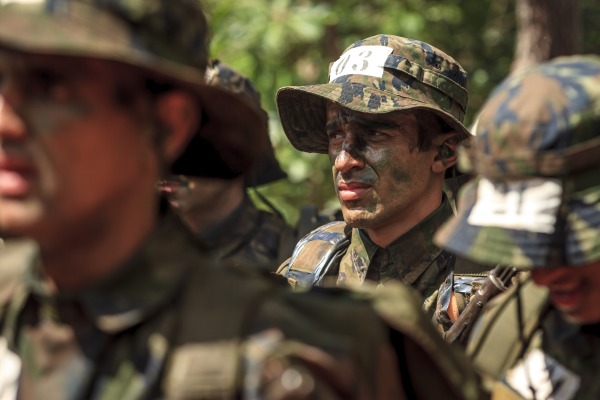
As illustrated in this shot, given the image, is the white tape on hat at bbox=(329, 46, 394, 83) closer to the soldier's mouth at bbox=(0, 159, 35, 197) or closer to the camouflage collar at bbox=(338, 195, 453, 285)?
the camouflage collar at bbox=(338, 195, 453, 285)

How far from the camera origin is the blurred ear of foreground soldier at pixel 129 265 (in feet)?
8.60

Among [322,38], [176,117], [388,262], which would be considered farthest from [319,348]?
[322,38]

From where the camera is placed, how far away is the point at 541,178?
3.21 metres

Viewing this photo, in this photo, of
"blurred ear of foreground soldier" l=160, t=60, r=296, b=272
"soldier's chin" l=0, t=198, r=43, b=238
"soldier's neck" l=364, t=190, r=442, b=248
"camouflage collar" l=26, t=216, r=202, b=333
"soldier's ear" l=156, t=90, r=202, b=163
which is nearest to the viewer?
"soldier's chin" l=0, t=198, r=43, b=238

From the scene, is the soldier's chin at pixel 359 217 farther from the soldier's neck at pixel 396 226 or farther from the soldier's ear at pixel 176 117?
the soldier's ear at pixel 176 117

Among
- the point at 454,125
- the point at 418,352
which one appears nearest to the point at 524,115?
the point at 418,352

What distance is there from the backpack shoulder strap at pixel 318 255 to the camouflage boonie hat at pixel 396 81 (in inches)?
25.9

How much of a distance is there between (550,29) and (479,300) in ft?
15.8

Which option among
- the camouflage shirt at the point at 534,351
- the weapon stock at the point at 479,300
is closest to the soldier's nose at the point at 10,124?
the camouflage shirt at the point at 534,351

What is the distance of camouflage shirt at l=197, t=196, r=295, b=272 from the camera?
7.55 m

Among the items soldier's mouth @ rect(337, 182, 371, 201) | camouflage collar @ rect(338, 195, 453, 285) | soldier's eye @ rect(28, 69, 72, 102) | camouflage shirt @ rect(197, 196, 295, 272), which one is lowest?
camouflage shirt @ rect(197, 196, 295, 272)

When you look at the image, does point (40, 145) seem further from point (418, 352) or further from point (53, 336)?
point (418, 352)

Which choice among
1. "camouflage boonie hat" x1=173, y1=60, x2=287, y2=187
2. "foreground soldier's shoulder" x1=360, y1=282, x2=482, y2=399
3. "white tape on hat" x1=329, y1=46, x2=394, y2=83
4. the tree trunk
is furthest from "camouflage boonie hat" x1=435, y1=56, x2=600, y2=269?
the tree trunk

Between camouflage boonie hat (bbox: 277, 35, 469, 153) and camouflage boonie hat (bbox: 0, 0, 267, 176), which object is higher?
camouflage boonie hat (bbox: 0, 0, 267, 176)
